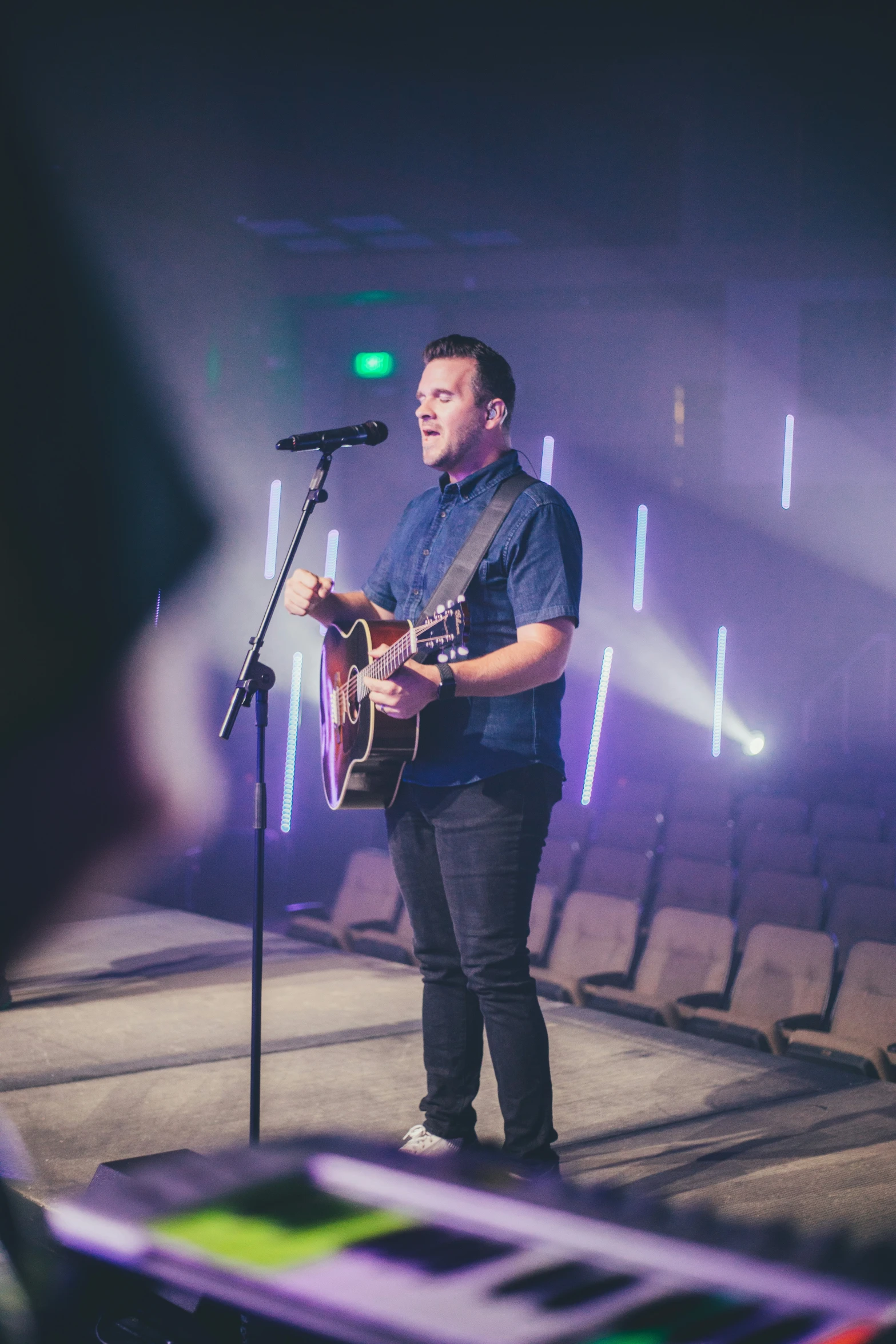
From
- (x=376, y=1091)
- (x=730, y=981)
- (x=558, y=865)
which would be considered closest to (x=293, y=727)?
(x=558, y=865)

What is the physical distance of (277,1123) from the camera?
2.72 meters

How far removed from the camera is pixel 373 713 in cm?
219

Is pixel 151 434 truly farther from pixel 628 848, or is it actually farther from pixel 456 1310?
pixel 456 1310

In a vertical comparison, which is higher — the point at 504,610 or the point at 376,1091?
the point at 504,610

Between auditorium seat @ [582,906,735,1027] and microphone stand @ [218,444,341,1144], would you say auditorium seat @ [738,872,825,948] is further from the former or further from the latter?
microphone stand @ [218,444,341,1144]

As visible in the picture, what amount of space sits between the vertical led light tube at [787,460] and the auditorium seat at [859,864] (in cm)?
582

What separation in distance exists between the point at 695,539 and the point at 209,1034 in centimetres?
831

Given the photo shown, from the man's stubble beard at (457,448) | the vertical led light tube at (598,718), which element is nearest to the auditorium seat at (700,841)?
the vertical led light tube at (598,718)

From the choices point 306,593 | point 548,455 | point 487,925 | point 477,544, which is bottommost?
point 487,925

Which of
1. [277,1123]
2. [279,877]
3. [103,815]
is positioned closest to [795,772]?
[279,877]

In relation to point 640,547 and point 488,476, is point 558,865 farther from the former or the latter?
point 640,547

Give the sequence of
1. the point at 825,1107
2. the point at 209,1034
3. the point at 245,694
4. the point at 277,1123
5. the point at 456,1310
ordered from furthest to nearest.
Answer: the point at 209,1034 → the point at 825,1107 → the point at 277,1123 → the point at 245,694 → the point at 456,1310

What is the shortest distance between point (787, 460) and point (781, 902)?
6.94 meters

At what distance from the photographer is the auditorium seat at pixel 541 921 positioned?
5.29 meters
